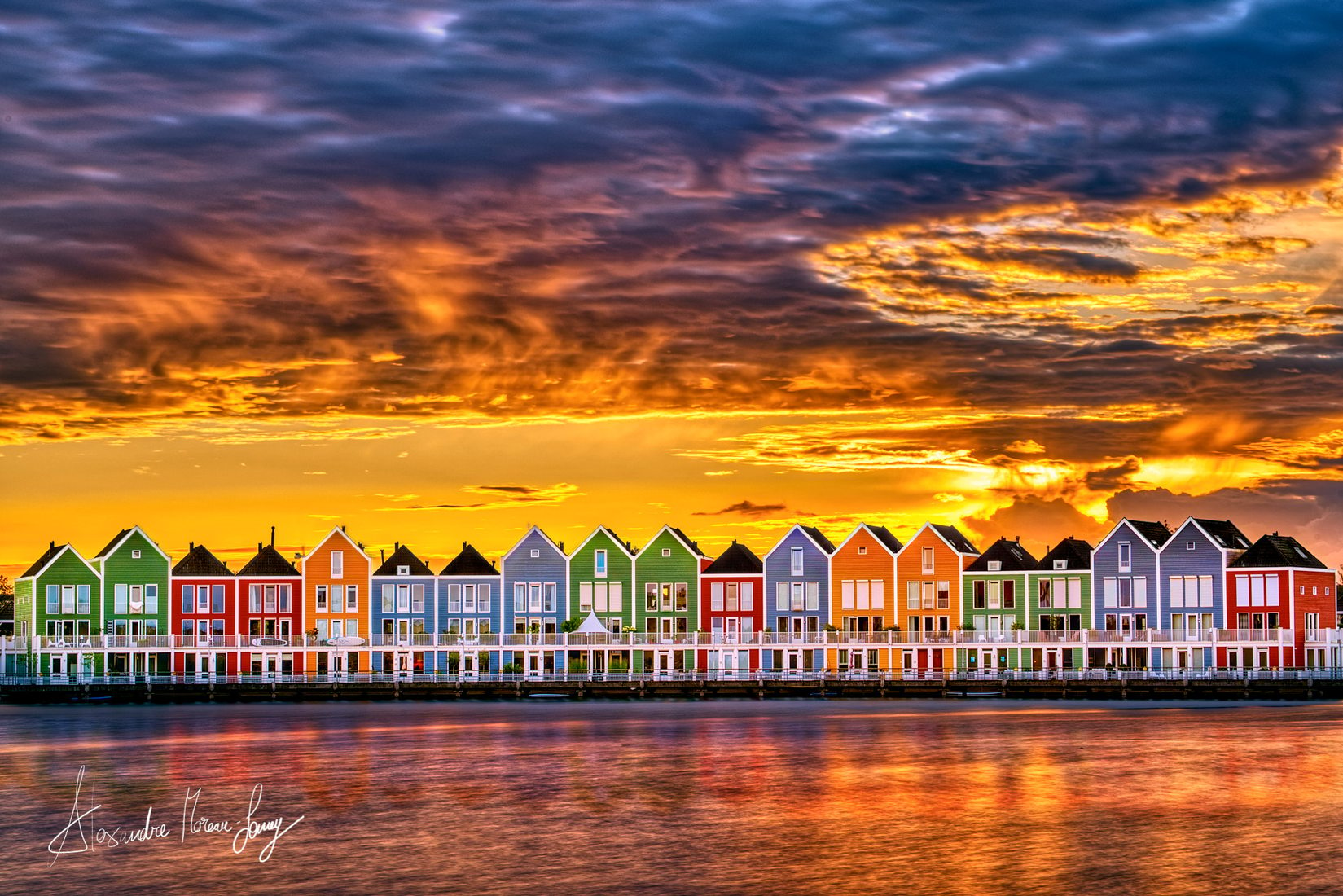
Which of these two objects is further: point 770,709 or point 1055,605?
point 1055,605

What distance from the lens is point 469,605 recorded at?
11756 cm

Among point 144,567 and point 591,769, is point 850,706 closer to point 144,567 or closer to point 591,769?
point 591,769

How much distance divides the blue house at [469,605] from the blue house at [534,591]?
0.78 m

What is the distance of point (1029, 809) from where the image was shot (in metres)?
42.5

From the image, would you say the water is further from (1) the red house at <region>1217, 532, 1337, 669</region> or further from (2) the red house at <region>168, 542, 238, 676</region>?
(2) the red house at <region>168, 542, 238, 676</region>

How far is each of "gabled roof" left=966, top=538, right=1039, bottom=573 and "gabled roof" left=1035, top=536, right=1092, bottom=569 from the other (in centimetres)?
128

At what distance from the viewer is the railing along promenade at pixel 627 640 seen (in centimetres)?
10794

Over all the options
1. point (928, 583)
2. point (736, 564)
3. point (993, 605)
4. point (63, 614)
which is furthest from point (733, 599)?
point (63, 614)

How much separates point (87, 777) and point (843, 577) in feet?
226

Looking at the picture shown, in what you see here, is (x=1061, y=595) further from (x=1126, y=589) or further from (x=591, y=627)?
(x=591, y=627)

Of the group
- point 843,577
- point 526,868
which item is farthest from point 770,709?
point 526,868
